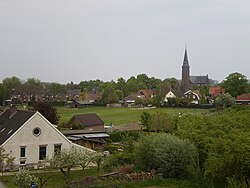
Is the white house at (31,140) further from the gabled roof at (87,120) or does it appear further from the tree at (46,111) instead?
the gabled roof at (87,120)

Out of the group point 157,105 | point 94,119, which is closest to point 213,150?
point 94,119

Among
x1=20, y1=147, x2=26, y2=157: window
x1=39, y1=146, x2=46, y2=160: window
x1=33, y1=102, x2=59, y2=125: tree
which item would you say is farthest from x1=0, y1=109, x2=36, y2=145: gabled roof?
x1=33, y1=102, x2=59, y2=125: tree

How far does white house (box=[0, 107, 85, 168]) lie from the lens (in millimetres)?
35625

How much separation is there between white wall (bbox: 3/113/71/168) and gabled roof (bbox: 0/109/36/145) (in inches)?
21.5

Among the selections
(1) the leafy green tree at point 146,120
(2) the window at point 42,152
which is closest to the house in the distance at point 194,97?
(1) the leafy green tree at point 146,120

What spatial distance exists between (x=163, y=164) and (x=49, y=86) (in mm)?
125174

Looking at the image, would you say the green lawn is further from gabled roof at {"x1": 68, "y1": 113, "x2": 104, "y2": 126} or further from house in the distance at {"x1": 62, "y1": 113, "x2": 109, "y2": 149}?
gabled roof at {"x1": 68, "y1": 113, "x2": 104, "y2": 126}

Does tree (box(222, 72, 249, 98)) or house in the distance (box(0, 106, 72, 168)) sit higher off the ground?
tree (box(222, 72, 249, 98))

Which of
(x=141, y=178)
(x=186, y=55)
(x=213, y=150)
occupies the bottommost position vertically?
(x=141, y=178)

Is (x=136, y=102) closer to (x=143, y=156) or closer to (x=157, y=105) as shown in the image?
(x=157, y=105)

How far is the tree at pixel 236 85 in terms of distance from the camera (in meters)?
104

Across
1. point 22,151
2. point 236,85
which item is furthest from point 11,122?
point 236,85

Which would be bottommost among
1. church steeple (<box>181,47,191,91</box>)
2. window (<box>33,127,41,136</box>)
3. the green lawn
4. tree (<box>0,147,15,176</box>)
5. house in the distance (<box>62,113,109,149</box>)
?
the green lawn

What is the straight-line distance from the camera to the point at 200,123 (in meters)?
34.9
